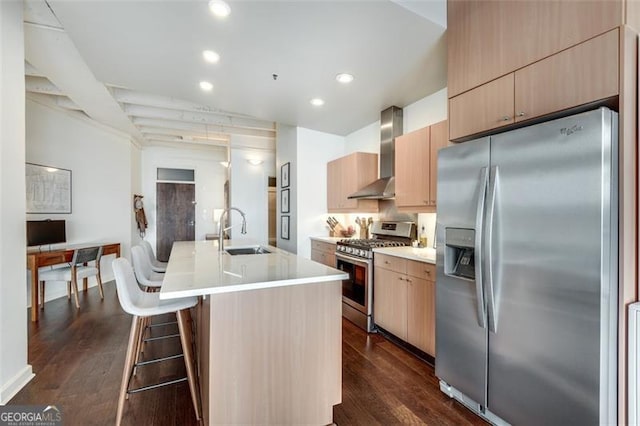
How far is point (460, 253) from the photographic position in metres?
2.03

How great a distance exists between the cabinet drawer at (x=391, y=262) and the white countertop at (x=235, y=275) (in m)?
1.08

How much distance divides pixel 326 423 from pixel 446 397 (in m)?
0.92

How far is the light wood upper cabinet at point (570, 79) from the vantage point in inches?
53.1

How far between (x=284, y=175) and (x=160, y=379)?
3.69 m

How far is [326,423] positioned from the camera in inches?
67.6

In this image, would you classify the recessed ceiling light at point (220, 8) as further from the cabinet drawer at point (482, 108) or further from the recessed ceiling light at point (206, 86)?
the cabinet drawer at point (482, 108)

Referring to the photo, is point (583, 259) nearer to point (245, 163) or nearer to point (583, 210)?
point (583, 210)

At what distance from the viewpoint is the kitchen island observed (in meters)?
1.47

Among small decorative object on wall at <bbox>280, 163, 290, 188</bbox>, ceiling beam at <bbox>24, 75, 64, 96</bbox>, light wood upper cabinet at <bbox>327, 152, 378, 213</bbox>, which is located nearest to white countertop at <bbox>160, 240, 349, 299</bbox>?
light wood upper cabinet at <bbox>327, 152, 378, 213</bbox>

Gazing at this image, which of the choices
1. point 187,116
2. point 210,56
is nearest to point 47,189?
point 187,116

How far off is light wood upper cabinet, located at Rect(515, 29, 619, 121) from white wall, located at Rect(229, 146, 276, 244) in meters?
5.37

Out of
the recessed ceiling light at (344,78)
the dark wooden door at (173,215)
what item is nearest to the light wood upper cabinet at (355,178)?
the recessed ceiling light at (344,78)

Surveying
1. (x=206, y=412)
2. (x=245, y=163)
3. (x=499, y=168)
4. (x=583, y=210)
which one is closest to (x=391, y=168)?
(x=499, y=168)

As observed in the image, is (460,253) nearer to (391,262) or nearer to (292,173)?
(391,262)
